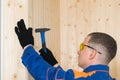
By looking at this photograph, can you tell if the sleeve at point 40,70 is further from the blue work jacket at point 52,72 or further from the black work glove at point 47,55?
the black work glove at point 47,55

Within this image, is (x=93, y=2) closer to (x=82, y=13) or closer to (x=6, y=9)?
(x=82, y=13)

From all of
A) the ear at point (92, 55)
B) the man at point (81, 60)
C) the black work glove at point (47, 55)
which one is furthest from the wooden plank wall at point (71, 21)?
the ear at point (92, 55)

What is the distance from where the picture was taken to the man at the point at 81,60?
168 cm

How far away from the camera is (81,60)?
73.6 inches

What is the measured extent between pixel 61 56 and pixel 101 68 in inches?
54.6

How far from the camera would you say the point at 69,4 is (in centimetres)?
312

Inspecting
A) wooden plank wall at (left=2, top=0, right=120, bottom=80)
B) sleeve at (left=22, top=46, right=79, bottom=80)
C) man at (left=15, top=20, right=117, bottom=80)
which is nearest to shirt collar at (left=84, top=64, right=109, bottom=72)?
Answer: man at (left=15, top=20, right=117, bottom=80)

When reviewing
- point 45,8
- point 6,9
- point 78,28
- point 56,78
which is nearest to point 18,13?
point 6,9

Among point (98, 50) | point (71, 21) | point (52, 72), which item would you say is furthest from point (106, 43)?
point (71, 21)

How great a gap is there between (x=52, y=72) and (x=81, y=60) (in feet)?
0.86

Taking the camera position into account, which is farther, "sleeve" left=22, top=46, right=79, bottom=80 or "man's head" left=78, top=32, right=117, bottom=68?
"man's head" left=78, top=32, right=117, bottom=68

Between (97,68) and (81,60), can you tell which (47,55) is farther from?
Answer: (97,68)

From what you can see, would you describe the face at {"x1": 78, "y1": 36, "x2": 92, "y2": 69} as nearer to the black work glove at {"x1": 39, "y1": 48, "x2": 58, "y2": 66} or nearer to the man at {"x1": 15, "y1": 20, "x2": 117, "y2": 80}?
the man at {"x1": 15, "y1": 20, "x2": 117, "y2": 80}

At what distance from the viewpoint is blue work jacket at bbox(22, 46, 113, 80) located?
166cm
